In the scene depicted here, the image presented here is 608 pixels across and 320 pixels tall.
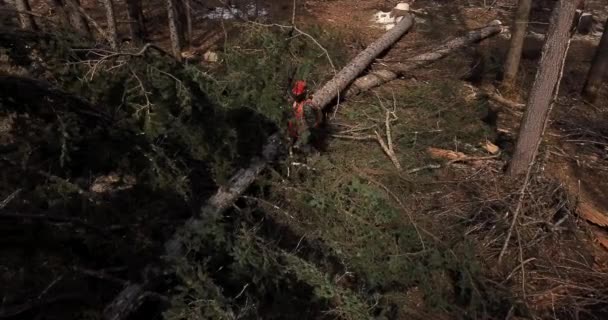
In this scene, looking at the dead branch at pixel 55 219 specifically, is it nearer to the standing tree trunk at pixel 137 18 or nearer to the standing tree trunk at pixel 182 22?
the standing tree trunk at pixel 182 22

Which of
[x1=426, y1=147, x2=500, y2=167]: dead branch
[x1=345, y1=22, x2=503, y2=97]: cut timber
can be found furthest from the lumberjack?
[x1=345, y1=22, x2=503, y2=97]: cut timber

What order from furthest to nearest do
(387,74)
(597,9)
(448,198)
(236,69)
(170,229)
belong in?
(597,9)
(387,74)
(236,69)
(448,198)
(170,229)

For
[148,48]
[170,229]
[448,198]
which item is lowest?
[448,198]

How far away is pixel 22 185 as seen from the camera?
4.09 m

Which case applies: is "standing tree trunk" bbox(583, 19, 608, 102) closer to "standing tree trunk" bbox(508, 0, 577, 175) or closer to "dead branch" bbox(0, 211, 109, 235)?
"standing tree trunk" bbox(508, 0, 577, 175)

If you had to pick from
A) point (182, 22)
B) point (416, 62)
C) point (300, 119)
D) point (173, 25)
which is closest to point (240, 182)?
point (300, 119)

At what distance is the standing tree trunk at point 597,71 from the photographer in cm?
850

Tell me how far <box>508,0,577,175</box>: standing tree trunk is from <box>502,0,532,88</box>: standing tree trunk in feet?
11.1

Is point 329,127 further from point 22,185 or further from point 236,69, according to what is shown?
point 22,185

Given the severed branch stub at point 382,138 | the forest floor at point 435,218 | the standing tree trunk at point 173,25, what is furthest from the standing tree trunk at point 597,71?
the standing tree trunk at point 173,25

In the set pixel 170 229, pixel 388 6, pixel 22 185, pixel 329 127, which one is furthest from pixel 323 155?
pixel 388 6

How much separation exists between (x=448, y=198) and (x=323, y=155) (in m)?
1.90

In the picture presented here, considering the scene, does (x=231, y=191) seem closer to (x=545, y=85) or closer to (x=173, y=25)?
(x=545, y=85)

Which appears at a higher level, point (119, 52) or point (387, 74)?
point (119, 52)
